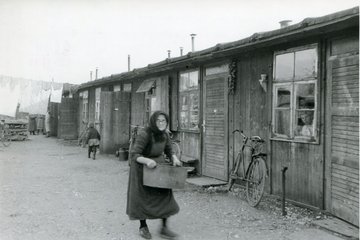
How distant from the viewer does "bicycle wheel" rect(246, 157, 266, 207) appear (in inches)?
261

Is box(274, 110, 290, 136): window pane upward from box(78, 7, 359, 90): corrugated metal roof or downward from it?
downward

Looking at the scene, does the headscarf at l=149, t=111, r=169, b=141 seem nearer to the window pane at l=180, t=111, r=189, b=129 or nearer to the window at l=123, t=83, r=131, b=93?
the window pane at l=180, t=111, r=189, b=129

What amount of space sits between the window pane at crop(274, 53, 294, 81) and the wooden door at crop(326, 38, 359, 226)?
905 mm

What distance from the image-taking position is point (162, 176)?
15.7 feet

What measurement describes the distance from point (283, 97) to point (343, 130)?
163 cm

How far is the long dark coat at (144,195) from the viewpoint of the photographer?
488 cm

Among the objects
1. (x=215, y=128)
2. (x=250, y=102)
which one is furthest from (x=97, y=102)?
(x=250, y=102)

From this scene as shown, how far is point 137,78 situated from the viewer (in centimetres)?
1527

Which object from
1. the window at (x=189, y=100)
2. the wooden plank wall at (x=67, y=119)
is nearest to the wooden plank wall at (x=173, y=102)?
the window at (x=189, y=100)

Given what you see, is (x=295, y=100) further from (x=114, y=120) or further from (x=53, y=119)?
(x=53, y=119)

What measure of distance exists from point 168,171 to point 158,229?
3.46ft

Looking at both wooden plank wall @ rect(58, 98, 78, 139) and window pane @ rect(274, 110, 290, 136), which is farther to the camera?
wooden plank wall @ rect(58, 98, 78, 139)

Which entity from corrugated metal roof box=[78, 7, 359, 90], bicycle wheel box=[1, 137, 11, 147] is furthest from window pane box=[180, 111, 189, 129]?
bicycle wheel box=[1, 137, 11, 147]

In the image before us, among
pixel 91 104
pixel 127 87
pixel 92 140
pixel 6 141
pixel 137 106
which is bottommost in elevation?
pixel 6 141
